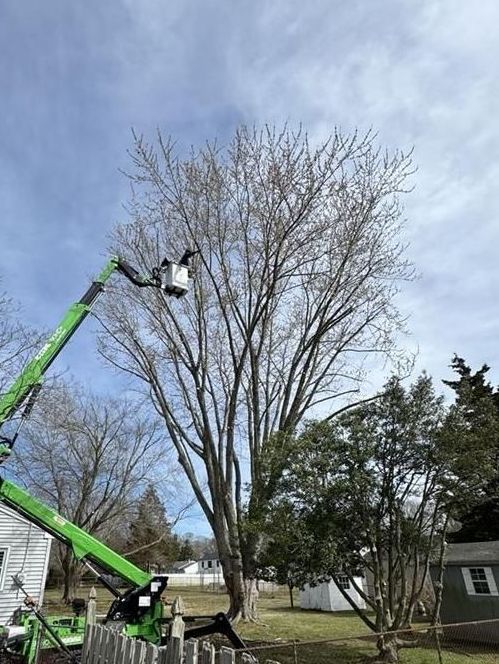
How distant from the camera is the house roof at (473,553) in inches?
562

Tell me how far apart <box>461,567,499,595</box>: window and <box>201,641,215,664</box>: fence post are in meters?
13.1

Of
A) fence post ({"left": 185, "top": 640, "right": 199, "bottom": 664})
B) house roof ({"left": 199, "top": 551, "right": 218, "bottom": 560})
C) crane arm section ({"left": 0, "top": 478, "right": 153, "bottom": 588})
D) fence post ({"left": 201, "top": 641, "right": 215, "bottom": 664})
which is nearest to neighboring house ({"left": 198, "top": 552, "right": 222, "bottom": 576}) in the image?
house roof ({"left": 199, "top": 551, "right": 218, "bottom": 560})

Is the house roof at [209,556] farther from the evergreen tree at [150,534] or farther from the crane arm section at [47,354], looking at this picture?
the crane arm section at [47,354]

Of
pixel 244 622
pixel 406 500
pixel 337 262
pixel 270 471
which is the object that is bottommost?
pixel 244 622

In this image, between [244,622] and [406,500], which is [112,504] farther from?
[406,500]

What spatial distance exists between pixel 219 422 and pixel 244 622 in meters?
5.52

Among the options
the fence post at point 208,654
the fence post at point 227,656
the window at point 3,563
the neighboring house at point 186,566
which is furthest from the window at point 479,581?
the neighboring house at point 186,566

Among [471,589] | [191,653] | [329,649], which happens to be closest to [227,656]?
[191,653]

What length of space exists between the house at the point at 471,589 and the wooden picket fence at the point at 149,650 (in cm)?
1129

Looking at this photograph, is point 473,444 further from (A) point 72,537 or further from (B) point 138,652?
(A) point 72,537

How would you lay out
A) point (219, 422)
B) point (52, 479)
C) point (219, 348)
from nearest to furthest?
point (219, 422), point (219, 348), point (52, 479)

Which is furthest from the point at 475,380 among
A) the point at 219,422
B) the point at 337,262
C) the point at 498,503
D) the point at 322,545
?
the point at 322,545

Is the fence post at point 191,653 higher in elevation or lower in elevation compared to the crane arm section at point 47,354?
lower

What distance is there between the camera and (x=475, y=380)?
23.0 metres
